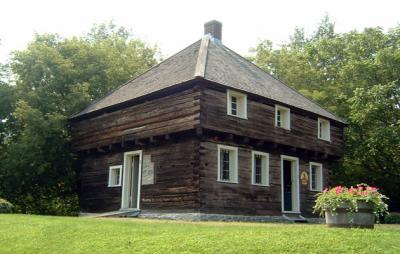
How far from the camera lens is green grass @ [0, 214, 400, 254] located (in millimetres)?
9828

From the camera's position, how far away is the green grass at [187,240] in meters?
9.83

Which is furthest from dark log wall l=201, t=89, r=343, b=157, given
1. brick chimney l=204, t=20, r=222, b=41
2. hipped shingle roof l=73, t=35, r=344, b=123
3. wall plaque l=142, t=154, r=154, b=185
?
brick chimney l=204, t=20, r=222, b=41

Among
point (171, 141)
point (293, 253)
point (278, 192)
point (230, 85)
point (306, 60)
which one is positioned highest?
point (306, 60)

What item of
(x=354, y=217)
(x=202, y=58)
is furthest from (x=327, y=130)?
(x=354, y=217)

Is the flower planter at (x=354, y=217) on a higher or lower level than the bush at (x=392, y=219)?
higher

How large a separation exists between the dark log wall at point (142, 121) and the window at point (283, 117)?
533cm

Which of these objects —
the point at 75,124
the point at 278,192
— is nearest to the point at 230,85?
the point at 278,192

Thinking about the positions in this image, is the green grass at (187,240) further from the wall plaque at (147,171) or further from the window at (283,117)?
the window at (283,117)

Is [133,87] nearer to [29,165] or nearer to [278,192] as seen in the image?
[29,165]

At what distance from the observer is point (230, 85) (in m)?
19.7

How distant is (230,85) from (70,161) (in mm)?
10667

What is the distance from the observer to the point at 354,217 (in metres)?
12.4

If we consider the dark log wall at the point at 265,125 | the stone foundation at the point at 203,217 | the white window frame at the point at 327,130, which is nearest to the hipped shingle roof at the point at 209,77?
the white window frame at the point at 327,130

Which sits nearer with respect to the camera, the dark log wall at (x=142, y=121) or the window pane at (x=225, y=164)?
the dark log wall at (x=142, y=121)
